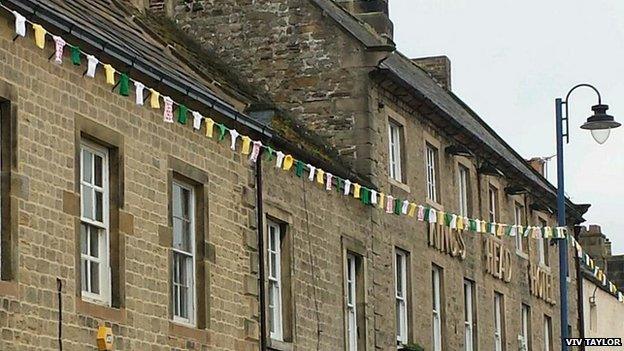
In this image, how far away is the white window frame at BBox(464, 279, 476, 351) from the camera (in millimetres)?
38188

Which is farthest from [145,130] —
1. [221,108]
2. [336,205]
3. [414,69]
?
[414,69]

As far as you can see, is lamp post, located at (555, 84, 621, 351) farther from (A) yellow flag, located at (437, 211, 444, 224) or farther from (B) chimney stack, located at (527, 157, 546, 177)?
(B) chimney stack, located at (527, 157, 546, 177)

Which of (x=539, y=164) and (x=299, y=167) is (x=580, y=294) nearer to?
(x=539, y=164)

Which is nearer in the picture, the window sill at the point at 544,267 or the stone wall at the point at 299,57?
the stone wall at the point at 299,57

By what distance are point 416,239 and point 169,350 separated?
12.7 meters

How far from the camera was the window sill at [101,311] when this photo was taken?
2058cm

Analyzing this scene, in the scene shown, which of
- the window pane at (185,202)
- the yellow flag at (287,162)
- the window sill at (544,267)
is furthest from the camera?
the window sill at (544,267)

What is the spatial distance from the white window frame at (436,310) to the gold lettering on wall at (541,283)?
8.10m

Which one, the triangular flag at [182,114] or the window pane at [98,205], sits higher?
the triangular flag at [182,114]

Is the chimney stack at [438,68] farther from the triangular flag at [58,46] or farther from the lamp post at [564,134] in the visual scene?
the triangular flag at [58,46]

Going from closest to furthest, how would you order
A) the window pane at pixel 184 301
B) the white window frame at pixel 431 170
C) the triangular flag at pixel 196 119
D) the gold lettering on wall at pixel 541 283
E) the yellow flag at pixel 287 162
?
the triangular flag at pixel 196 119 → the window pane at pixel 184 301 → the yellow flag at pixel 287 162 → the white window frame at pixel 431 170 → the gold lettering on wall at pixel 541 283

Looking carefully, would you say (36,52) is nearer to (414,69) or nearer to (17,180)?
(17,180)

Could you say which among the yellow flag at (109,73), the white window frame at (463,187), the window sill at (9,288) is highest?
the white window frame at (463,187)

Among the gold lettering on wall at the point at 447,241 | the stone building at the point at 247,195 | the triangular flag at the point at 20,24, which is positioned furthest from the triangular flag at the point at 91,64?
the gold lettering on wall at the point at 447,241
